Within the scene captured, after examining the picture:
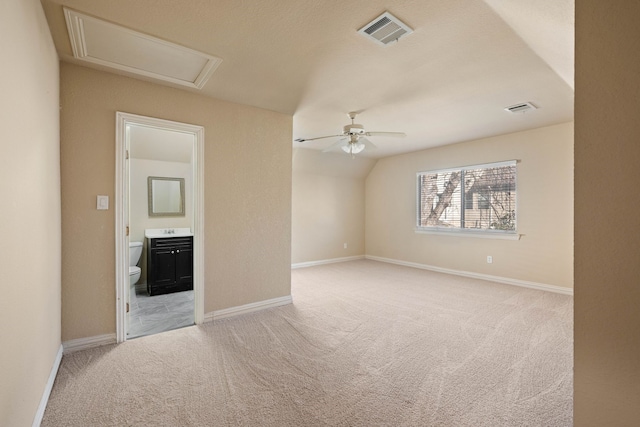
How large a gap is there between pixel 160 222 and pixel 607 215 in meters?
5.16

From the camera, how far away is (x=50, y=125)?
201 cm

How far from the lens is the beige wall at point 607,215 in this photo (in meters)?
0.98

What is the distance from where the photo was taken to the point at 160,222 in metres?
4.71

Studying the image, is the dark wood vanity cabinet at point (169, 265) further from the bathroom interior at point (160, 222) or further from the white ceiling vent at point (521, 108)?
the white ceiling vent at point (521, 108)

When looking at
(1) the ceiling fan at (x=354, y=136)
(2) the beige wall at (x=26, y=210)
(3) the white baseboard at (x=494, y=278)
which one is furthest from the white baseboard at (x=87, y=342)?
(3) the white baseboard at (x=494, y=278)

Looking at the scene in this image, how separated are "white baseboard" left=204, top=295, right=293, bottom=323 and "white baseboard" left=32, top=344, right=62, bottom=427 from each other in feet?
3.84

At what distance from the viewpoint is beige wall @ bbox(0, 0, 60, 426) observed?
118 centimetres

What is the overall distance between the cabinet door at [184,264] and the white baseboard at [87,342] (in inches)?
70.3

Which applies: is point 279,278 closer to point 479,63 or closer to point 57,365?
point 57,365

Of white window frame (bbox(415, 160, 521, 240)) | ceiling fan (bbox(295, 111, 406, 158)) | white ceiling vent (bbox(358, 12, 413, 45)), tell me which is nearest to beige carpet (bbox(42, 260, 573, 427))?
white window frame (bbox(415, 160, 521, 240))

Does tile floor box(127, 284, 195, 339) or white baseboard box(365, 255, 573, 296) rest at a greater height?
white baseboard box(365, 255, 573, 296)

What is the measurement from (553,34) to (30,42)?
3.14 metres

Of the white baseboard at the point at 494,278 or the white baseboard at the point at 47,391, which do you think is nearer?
the white baseboard at the point at 47,391

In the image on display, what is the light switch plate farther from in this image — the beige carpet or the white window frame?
the white window frame
